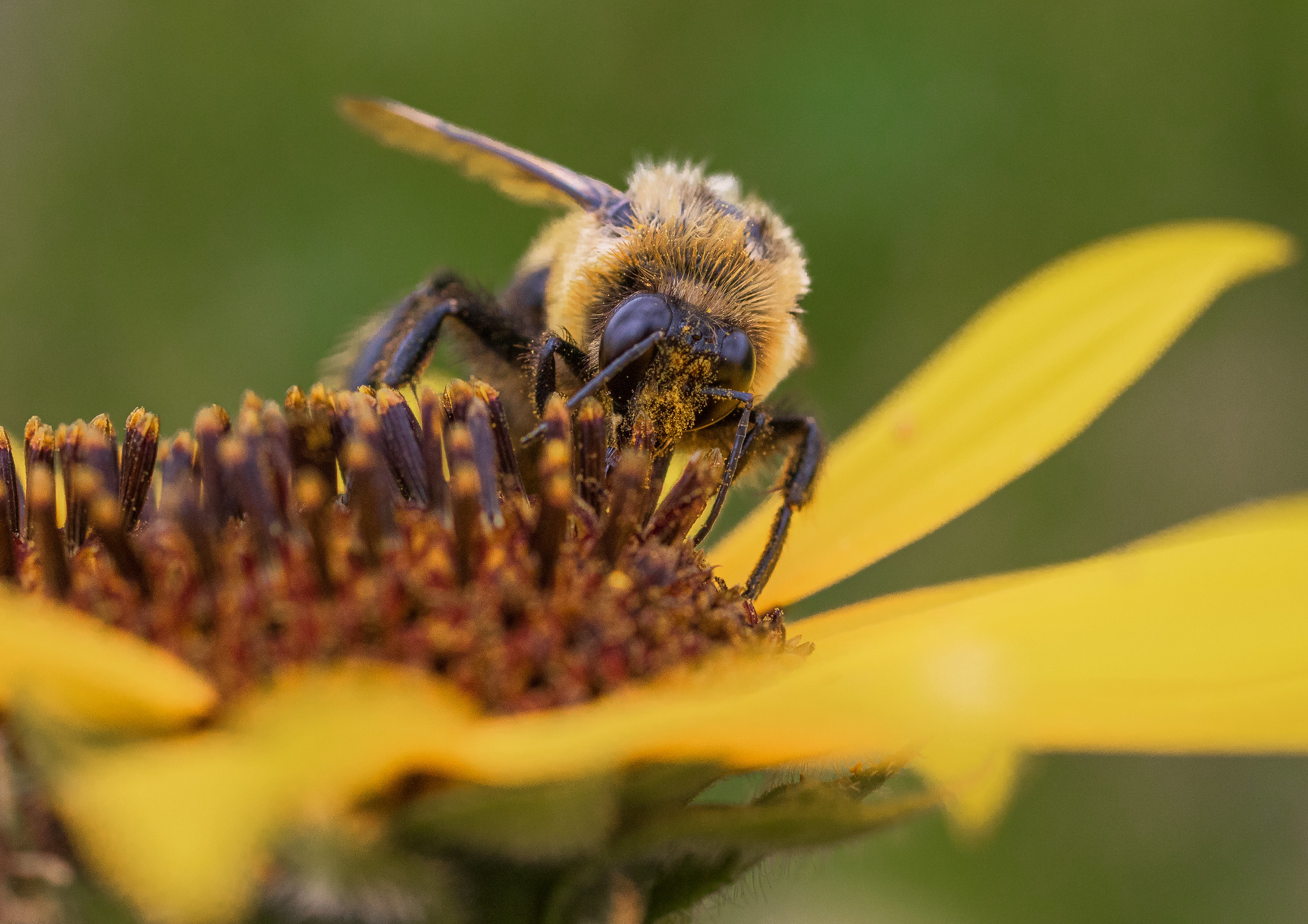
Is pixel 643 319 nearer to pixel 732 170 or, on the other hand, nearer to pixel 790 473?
pixel 790 473

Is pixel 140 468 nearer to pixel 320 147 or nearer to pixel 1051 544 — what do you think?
pixel 320 147

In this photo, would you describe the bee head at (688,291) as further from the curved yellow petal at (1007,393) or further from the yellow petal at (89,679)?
the yellow petal at (89,679)

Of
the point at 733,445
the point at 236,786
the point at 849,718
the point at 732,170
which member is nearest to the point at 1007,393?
the point at 733,445

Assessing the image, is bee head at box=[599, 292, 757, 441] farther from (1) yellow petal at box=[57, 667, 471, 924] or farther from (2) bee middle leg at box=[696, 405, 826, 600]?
(1) yellow petal at box=[57, 667, 471, 924]

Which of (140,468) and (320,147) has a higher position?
(320,147)

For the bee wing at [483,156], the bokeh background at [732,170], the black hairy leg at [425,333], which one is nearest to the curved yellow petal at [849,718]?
the black hairy leg at [425,333]

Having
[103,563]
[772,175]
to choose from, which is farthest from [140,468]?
[772,175]

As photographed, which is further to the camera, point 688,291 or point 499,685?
point 688,291
